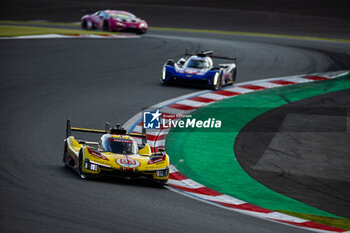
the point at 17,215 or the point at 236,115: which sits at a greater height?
the point at 17,215

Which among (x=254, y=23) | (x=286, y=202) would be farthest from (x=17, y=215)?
(x=254, y=23)

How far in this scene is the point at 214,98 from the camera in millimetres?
20625

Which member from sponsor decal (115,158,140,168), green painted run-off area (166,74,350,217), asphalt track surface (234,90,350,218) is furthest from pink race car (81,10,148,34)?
sponsor decal (115,158,140,168)

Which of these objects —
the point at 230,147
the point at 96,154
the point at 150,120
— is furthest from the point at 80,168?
the point at 230,147

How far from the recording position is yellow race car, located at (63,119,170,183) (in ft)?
38.6

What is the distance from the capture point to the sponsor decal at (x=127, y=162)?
11836 millimetres

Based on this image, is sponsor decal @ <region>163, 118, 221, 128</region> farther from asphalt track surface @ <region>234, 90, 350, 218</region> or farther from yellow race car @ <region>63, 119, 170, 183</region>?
yellow race car @ <region>63, 119, 170, 183</region>

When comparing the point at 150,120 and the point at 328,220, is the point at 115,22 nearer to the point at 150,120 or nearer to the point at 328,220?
the point at 150,120

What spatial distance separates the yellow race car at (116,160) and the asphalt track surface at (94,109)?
242 mm

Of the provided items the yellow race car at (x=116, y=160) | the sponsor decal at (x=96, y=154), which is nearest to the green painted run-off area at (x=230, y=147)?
the yellow race car at (x=116, y=160)

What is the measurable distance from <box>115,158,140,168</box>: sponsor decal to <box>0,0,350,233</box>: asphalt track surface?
0.41m

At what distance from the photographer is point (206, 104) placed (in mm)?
19719

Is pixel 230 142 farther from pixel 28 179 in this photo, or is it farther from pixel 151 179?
pixel 28 179

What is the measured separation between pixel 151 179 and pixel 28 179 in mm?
2284
